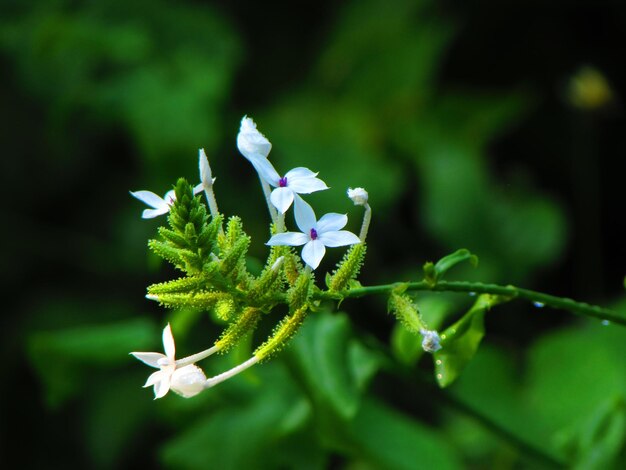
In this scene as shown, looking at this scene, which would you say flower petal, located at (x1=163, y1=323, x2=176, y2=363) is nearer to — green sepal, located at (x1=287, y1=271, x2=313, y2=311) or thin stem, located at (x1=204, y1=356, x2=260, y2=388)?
thin stem, located at (x1=204, y1=356, x2=260, y2=388)

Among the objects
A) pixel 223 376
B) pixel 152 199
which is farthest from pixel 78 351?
pixel 223 376

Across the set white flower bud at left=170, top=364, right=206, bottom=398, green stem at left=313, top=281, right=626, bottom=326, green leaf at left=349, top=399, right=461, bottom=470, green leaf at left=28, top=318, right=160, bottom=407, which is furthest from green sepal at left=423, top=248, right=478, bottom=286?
green leaf at left=28, top=318, right=160, bottom=407

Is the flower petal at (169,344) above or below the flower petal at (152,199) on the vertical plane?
below

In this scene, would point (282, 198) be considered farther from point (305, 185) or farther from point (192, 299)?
point (192, 299)

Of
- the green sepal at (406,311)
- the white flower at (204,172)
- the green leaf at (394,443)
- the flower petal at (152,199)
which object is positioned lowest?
the green leaf at (394,443)

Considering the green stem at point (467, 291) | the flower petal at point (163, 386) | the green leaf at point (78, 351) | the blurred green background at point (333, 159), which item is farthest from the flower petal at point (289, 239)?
the blurred green background at point (333, 159)

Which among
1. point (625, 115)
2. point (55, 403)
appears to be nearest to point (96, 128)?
point (55, 403)

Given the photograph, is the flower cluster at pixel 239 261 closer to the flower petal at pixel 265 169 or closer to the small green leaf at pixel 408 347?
the flower petal at pixel 265 169
